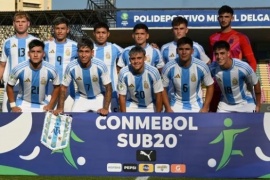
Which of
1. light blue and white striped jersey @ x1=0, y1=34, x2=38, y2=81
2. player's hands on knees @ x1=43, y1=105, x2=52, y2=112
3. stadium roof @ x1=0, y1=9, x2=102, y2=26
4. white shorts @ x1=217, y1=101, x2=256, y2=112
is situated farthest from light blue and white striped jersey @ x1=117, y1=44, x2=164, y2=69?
stadium roof @ x1=0, y1=9, x2=102, y2=26

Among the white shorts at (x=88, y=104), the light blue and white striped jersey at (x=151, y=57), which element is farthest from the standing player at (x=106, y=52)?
the white shorts at (x=88, y=104)

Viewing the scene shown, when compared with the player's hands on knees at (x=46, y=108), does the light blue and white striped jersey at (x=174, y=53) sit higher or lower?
higher

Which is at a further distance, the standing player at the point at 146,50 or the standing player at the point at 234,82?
the standing player at the point at 146,50

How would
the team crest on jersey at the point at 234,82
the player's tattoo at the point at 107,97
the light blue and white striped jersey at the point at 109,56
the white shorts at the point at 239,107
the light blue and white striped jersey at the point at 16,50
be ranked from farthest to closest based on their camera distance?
1. the light blue and white striped jersey at the point at 109,56
2. the light blue and white striped jersey at the point at 16,50
3. the white shorts at the point at 239,107
4. the team crest on jersey at the point at 234,82
5. the player's tattoo at the point at 107,97

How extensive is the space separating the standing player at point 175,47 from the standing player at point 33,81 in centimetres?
179

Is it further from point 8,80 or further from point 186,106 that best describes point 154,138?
point 8,80

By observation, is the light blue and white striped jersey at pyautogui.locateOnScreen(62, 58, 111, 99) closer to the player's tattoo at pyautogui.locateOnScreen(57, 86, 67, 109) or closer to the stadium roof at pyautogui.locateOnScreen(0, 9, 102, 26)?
the player's tattoo at pyautogui.locateOnScreen(57, 86, 67, 109)

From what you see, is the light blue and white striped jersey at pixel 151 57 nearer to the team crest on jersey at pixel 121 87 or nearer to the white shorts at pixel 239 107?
the team crest on jersey at pixel 121 87

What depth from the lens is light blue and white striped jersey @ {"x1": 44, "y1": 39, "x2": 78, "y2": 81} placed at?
7480 millimetres

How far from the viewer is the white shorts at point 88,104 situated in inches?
272

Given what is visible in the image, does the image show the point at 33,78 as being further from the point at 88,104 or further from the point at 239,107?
the point at 239,107

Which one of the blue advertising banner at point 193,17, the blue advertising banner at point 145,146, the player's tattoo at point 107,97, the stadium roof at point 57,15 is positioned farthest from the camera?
the stadium roof at point 57,15

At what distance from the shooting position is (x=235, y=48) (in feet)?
23.9

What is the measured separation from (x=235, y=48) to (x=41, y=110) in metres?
2.78
